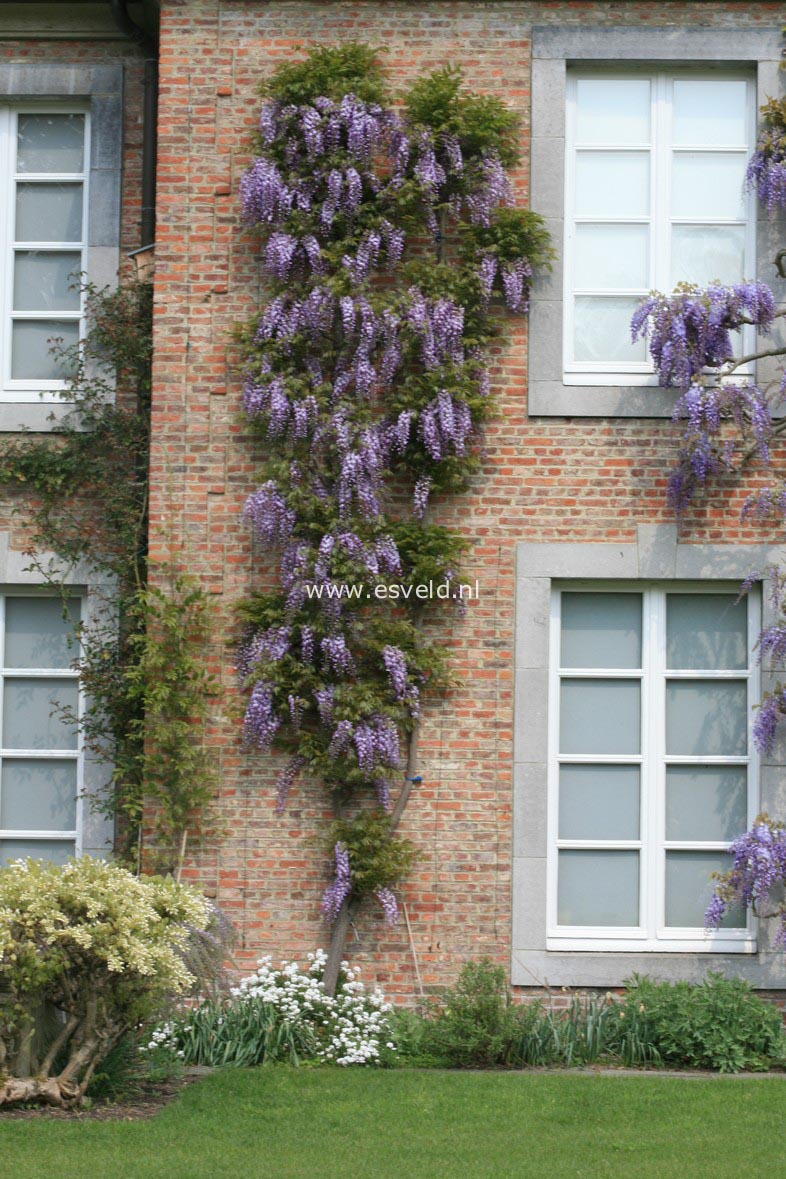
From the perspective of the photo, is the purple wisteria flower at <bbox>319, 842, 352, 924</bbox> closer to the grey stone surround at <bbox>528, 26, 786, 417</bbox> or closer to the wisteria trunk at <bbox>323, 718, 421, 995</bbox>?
the wisteria trunk at <bbox>323, 718, 421, 995</bbox>

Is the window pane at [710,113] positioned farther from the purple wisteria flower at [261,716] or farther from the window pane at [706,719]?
the purple wisteria flower at [261,716]

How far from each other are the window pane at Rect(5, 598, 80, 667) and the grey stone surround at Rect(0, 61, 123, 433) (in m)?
1.31

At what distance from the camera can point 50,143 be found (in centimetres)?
954

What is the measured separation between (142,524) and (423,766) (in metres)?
2.28

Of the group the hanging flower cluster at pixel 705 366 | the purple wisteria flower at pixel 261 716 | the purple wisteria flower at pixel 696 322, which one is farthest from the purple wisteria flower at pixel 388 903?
the purple wisteria flower at pixel 696 322

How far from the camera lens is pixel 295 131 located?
8.72 meters

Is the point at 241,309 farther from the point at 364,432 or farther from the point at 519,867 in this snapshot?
the point at 519,867

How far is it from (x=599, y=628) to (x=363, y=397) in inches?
77.1

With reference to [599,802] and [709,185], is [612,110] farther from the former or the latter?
[599,802]

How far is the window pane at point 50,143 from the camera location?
9.51 m

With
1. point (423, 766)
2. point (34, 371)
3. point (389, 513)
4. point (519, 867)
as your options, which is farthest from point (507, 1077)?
point (34, 371)

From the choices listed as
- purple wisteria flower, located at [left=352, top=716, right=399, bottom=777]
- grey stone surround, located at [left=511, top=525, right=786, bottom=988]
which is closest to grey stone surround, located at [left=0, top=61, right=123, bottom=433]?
purple wisteria flower, located at [left=352, top=716, right=399, bottom=777]

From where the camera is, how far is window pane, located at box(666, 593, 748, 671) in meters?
8.72

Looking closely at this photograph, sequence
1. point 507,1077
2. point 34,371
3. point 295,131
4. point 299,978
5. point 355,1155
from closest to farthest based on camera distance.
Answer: point 355,1155 < point 507,1077 < point 299,978 < point 295,131 < point 34,371
